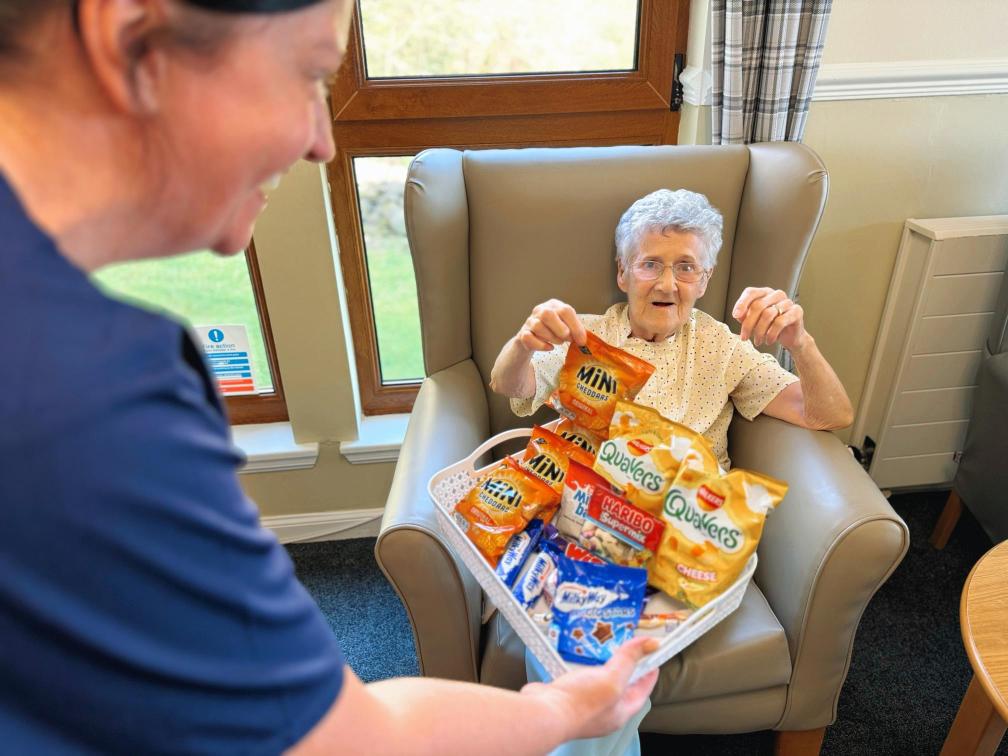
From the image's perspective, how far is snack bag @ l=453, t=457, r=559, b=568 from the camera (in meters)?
1.17

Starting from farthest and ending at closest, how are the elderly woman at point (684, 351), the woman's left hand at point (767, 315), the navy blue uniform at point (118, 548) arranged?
the elderly woman at point (684, 351) → the woman's left hand at point (767, 315) → the navy blue uniform at point (118, 548)

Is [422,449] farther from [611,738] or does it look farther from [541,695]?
[541,695]

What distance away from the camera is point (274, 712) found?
426mm

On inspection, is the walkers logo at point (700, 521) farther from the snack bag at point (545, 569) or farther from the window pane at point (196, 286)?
the window pane at point (196, 286)

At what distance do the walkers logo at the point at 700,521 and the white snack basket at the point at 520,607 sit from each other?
8 centimetres

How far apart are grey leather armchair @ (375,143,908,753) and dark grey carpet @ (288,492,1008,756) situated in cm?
31

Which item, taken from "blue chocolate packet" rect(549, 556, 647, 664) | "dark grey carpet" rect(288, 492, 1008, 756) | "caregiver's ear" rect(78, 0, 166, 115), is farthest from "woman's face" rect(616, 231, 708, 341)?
"caregiver's ear" rect(78, 0, 166, 115)

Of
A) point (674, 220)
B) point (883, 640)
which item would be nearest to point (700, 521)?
point (674, 220)

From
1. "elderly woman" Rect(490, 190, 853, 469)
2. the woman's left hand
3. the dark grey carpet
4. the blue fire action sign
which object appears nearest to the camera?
the woman's left hand

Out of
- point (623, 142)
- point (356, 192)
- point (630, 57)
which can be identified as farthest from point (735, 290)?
point (356, 192)

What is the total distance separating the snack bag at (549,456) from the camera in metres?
1.25

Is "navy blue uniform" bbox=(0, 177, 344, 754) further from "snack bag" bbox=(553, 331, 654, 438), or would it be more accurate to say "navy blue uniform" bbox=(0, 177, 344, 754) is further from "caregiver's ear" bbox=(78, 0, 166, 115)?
"snack bag" bbox=(553, 331, 654, 438)

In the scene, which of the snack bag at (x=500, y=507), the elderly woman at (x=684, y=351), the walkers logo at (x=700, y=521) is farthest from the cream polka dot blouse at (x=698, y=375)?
the walkers logo at (x=700, y=521)

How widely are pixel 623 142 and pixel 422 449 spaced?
104 cm
